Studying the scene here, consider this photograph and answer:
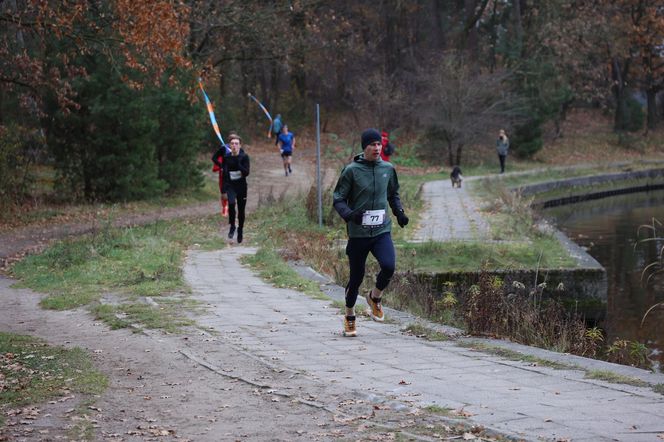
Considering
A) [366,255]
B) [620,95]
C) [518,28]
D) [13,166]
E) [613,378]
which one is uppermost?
[518,28]

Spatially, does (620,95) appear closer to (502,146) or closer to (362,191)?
(502,146)

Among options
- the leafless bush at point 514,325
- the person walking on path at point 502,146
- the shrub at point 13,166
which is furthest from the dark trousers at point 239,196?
the person walking on path at point 502,146

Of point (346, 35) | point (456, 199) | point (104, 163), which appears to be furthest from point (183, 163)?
point (346, 35)

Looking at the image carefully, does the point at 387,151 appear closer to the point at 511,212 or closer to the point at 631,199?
the point at 511,212

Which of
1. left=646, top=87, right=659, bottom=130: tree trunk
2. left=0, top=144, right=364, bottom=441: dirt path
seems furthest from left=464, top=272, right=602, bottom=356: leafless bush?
left=646, top=87, right=659, bottom=130: tree trunk

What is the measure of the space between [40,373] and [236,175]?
29.1 ft

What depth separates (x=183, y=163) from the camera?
1040 inches

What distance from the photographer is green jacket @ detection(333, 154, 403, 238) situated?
8.88m

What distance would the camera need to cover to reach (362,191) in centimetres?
891

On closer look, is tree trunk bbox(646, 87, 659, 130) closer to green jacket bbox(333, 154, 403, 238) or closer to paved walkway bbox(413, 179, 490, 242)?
paved walkway bbox(413, 179, 490, 242)

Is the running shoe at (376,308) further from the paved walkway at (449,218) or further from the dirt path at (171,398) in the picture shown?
the paved walkway at (449,218)

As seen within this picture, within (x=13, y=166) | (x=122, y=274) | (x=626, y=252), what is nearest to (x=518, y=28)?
(x=626, y=252)

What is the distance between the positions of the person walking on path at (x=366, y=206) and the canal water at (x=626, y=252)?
3.00 metres

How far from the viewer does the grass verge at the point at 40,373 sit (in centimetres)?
678
